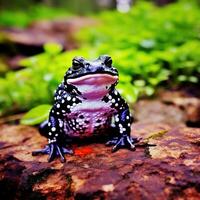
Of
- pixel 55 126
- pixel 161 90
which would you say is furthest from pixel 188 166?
pixel 161 90

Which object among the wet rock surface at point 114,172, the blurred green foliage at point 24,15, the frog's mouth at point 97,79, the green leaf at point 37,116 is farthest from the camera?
the blurred green foliage at point 24,15

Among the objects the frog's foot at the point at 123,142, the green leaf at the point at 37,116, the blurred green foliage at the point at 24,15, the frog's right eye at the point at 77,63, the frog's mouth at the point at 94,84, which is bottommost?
the green leaf at the point at 37,116

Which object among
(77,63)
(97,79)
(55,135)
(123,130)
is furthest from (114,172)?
(77,63)

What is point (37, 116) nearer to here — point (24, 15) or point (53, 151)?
point (53, 151)

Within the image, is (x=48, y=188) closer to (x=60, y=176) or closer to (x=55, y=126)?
(x=60, y=176)

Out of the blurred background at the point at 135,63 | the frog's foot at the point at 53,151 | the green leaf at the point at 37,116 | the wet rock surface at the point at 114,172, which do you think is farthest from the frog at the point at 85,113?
the blurred background at the point at 135,63

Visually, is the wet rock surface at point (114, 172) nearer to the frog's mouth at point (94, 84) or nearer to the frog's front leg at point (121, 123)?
the frog's front leg at point (121, 123)

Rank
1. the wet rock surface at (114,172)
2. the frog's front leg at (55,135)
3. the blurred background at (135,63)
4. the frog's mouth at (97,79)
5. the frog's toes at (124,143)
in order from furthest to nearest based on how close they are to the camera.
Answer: the blurred background at (135,63)
the frog's front leg at (55,135)
the frog's toes at (124,143)
the frog's mouth at (97,79)
the wet rock surface at (114,172)

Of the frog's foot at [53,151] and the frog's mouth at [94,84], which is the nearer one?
the frog's mouth at [94,84]

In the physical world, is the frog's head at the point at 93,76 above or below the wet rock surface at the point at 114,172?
above
